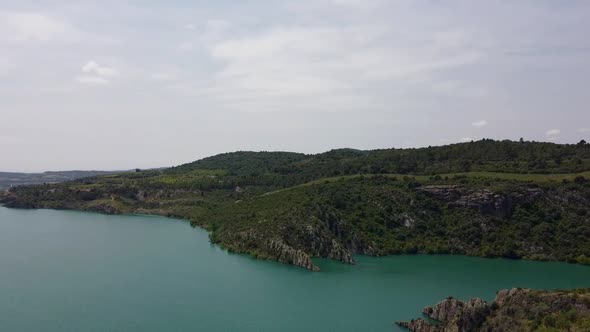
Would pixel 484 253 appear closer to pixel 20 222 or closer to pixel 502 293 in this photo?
pixel 502 293

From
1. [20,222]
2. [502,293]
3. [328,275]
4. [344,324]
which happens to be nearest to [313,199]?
[328,275]

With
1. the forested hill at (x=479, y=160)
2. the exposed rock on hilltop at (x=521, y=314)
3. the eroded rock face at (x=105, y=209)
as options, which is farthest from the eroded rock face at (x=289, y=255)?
the eroded rock face at (x=105, y=209)

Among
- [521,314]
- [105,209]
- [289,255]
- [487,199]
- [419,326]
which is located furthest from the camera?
[105,209]

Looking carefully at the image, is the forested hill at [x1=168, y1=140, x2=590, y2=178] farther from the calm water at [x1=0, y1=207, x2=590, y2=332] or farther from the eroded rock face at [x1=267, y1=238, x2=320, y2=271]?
the eroded rock face at [x1=267, y1=238, x2=320, y2=271]

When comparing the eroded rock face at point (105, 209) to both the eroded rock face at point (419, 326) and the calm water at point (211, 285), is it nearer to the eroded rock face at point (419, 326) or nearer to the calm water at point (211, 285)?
the calm water at point (211, 285)

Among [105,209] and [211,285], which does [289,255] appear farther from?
[105,209]

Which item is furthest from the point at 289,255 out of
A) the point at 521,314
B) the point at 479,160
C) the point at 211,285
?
the point at 479,160

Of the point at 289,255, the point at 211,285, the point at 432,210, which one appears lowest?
the point at 211,285
